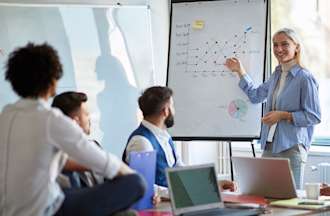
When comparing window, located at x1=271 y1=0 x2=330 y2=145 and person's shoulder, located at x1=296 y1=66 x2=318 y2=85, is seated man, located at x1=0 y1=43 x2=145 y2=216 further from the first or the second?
window, located at x1=271 y1=0 x2=330 y2=145

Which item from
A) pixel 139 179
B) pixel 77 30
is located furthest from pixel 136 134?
pixel 77 30

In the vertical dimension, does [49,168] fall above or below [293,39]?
below

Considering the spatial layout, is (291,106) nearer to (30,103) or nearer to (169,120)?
(169,120)

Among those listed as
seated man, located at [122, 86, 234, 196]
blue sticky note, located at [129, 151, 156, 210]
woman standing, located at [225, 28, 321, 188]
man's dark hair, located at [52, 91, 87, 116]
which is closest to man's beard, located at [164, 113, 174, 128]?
seated man, located at [122, 86, 234, 196]

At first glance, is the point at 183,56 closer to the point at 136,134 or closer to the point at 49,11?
the point at 49,11

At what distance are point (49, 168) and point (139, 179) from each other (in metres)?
0.31

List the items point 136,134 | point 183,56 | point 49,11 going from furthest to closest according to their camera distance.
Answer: point 183,56, point 49,11, point 136,134

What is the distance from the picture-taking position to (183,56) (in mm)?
5016

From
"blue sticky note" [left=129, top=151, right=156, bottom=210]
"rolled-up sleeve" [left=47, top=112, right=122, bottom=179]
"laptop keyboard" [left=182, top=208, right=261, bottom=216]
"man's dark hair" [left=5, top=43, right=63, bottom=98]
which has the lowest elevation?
"laptop keyboard" [left=182, top=208, right=261, bottom=216]

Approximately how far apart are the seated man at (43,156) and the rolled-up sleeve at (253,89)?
7.52 ft

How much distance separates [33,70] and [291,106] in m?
2.26

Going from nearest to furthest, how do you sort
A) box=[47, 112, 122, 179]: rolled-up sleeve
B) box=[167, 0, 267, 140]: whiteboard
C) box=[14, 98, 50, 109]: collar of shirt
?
box=[47, 112, 122, 179]: rolled-up sleeve
box=[14, 98, 50, 109]: collar of shirt
box=[167, 0, 267, 140]: whiteboard

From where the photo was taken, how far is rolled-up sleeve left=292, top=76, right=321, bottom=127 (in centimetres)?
427

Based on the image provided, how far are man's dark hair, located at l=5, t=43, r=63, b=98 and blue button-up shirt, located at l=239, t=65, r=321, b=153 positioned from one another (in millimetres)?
2155
